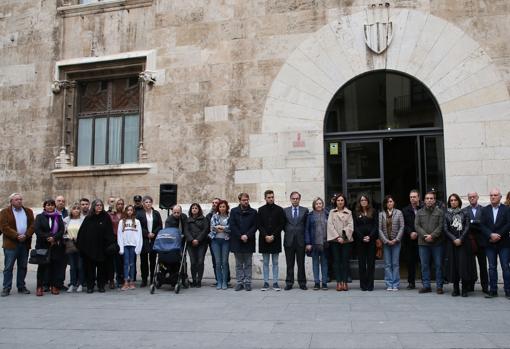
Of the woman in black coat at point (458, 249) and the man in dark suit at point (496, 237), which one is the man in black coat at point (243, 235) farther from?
the man in dark suit at point (496, 237)

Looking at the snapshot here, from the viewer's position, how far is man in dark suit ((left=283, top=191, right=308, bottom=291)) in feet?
34.0

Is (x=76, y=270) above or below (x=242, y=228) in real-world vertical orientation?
below

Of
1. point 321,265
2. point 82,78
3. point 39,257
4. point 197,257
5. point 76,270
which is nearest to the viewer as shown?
point 39,257

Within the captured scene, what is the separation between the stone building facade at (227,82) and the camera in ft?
36.4

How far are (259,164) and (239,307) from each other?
171 inches

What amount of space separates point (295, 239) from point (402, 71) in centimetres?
436

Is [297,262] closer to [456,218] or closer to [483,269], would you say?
[456,218]

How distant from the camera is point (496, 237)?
9.05 meters

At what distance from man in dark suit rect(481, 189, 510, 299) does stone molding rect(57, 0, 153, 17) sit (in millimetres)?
9019

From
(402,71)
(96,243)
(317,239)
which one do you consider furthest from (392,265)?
(96,243)

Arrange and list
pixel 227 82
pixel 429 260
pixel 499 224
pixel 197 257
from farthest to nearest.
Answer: pixel 227 82 → pixel 197 257 → pixel 429 260 → pixel 499 224

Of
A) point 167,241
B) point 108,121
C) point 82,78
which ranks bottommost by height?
point 167,241

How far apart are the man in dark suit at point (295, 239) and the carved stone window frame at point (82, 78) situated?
4.13 m

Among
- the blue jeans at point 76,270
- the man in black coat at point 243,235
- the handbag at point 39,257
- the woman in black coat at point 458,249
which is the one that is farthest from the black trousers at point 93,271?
the woman in black coat at point 458,249
